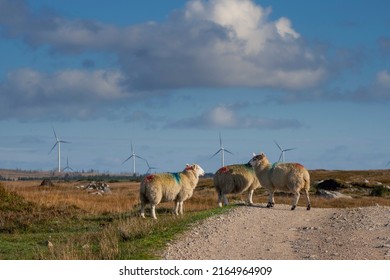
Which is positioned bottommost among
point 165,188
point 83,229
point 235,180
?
point 83,229

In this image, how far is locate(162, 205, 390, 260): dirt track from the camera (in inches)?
604

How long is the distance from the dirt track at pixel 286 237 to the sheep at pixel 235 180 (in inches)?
151

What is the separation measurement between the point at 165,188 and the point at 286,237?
347 inches

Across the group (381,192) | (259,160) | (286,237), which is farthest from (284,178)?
(381,192)

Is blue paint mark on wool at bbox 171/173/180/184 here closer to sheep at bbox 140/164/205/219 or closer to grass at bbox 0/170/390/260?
sheep at bbox 140/164/205/219

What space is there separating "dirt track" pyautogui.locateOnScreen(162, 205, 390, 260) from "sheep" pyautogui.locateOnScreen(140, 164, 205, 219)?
3.68 m

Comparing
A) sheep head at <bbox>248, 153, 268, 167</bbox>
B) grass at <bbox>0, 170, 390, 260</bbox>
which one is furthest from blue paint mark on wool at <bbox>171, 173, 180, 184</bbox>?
sheep head at <bbox>248, 153, 268, 167</bbox>

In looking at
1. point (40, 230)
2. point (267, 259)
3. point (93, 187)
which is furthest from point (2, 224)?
point (93, 187)

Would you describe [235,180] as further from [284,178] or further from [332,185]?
[332,185]

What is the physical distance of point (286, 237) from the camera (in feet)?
59.5

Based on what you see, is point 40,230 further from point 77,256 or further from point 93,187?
point 93,187

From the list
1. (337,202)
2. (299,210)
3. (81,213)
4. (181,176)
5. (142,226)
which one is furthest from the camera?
(337,202)
